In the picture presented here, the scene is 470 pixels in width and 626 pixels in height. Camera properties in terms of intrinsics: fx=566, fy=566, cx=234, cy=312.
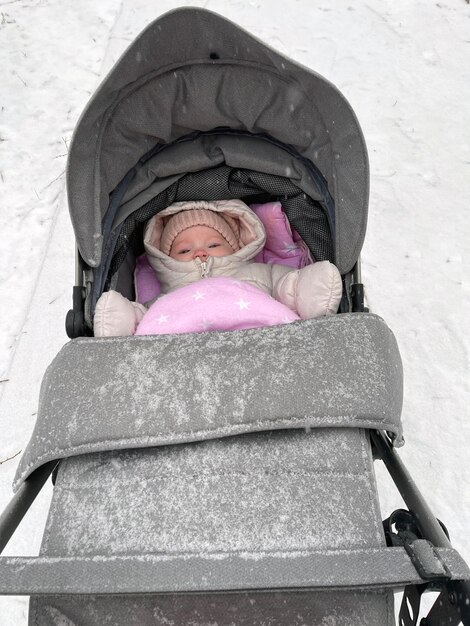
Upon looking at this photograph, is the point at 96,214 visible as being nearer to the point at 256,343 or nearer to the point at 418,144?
the point at 256,343

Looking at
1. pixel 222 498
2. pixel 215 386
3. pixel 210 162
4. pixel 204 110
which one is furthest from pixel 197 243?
pixel 222 498

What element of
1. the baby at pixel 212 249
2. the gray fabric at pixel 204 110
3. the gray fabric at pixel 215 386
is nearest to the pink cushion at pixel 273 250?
the baby at pixel 212 249

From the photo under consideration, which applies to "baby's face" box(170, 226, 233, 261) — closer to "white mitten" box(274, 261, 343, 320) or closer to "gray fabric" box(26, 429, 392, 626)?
"white mitten" box(274, 261, 343, 320)

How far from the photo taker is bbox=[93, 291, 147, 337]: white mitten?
1529mm

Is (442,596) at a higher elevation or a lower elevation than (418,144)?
lower

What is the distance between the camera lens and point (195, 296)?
5.03ft

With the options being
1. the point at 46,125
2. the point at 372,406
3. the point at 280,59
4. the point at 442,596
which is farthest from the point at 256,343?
the point at 46,125

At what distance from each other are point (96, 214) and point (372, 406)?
2.91ft

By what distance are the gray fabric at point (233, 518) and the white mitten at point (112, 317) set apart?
Result: 1.44ft

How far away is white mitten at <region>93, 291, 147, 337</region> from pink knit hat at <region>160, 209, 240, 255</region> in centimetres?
39

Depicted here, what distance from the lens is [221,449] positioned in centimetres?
115

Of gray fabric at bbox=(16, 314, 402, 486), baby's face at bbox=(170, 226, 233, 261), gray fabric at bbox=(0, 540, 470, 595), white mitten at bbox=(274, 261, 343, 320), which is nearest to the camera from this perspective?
gray fabric at bbox=(0, 540, 470, 595)

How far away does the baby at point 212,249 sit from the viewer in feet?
6.02

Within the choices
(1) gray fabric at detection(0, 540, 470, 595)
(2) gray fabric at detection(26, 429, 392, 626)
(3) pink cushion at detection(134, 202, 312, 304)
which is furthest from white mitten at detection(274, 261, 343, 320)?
(1) gray fabric at detection(0, 540, 470, 595)
